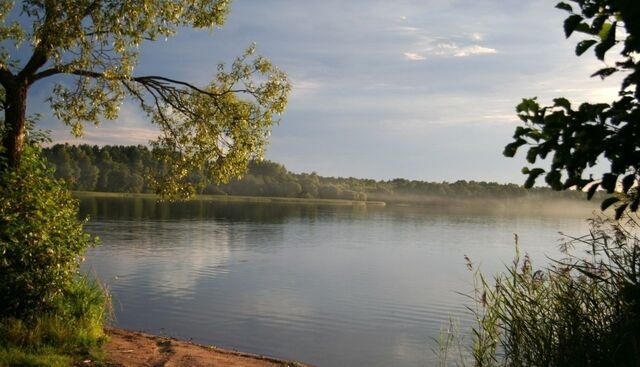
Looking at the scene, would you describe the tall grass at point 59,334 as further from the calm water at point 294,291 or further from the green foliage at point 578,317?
the green foliage at point 578,317

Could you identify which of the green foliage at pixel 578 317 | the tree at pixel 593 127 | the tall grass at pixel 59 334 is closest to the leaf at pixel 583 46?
the tree at pixel 593 127

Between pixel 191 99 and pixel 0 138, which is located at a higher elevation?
pixel 191 99

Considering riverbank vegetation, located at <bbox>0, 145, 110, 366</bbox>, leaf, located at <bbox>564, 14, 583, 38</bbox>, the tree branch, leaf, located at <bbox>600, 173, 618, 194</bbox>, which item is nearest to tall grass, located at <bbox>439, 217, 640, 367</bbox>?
leaf, located at <bbox>600, 173, 618, 194</bbox>

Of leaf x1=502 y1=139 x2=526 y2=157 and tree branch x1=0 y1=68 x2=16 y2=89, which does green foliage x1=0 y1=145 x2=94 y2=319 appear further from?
leaf x1=502 y1=139 x2=526 y2=157

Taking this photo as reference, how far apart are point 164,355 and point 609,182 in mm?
10592

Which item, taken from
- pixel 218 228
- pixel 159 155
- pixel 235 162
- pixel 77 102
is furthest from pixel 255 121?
pixel 218 228

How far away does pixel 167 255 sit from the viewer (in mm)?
37875

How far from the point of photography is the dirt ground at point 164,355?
1132 centimetres

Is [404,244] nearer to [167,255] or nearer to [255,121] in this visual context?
A: [167,255]

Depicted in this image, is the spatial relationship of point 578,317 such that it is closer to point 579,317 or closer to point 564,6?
point 579,317

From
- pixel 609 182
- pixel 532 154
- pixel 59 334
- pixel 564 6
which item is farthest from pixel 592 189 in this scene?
pixel 59 334

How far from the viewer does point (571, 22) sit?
12.9ft

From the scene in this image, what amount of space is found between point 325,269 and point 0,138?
26604 mm

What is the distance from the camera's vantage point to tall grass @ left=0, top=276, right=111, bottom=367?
9670 millimetres
